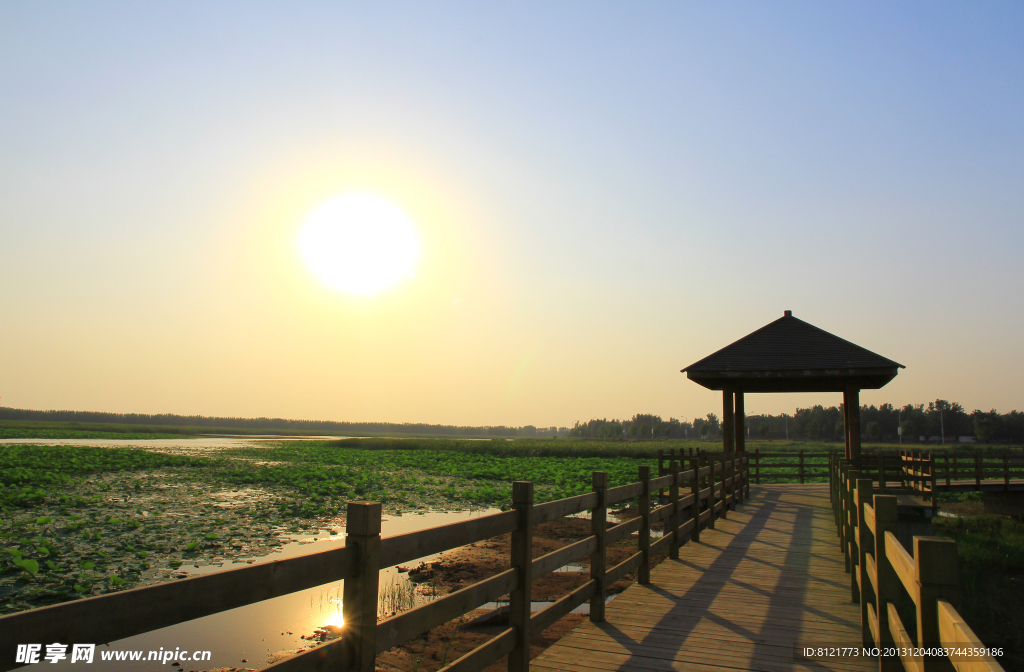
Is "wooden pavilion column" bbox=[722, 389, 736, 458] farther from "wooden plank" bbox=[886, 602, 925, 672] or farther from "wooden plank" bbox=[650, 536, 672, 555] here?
"wooden plank" bbox=[886, 602, 925, 672]

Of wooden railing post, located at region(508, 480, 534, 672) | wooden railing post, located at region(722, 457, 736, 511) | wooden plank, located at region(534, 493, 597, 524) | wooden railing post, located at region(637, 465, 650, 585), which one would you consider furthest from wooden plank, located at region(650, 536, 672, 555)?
wooden railing post, located at region(722, 457, 736, 511)

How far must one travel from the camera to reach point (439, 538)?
3443mm

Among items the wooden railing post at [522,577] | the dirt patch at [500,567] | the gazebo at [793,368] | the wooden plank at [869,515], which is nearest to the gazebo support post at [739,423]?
the gazebo at [793,368]

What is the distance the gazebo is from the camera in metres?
15.6

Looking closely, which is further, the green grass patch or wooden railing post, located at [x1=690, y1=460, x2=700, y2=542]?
wooden railing post, located at [x1=690, y1=460, x2=700, y2=542]

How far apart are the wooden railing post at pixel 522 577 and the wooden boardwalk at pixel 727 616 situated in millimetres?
346

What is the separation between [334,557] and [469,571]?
8478 millimetres

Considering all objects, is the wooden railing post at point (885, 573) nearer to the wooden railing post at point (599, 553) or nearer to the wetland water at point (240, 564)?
the wooden railing post at point (599, 553)

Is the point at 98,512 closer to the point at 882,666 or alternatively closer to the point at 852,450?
the point at 882,666

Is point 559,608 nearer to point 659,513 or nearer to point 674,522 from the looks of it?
point 659,513

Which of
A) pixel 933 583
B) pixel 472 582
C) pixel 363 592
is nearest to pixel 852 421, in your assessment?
pixel 472 582

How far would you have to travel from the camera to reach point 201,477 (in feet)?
84.2

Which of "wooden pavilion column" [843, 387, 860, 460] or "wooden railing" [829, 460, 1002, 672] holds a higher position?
"wooden pavilion column" [843, 387, 860, 460]

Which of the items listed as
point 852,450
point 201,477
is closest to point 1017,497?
point 852,450
